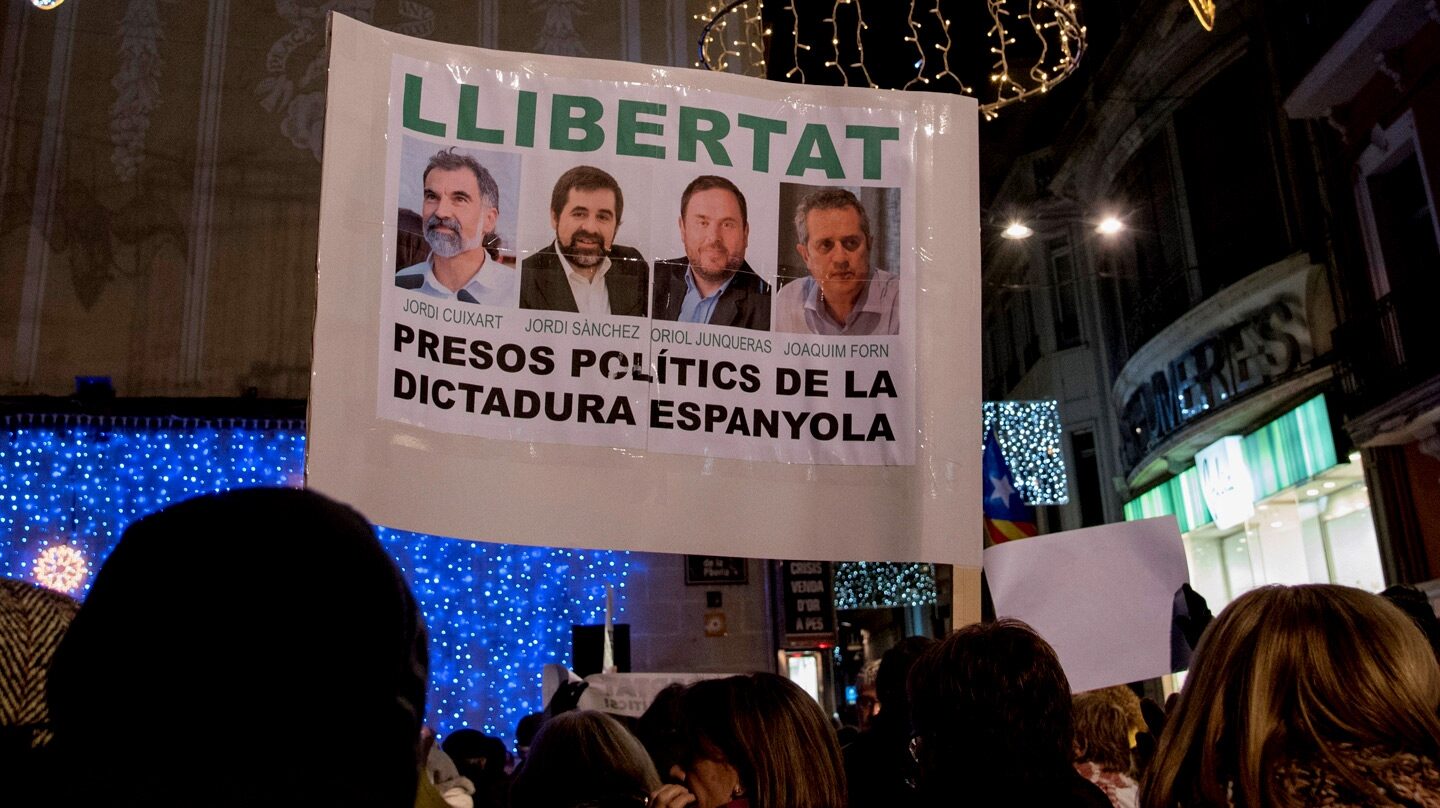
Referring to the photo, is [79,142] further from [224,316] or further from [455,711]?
[455,711]

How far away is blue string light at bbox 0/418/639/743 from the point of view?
9.45 meters

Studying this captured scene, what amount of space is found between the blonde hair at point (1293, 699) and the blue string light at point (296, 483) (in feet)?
25.5

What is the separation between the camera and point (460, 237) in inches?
127

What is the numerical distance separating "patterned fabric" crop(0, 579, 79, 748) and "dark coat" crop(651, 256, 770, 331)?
2162 millimetres

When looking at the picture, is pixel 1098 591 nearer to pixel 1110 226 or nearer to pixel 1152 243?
pixel 1152 243

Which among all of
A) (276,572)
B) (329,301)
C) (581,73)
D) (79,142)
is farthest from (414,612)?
(79,142)

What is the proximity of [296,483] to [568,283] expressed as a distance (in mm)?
7415

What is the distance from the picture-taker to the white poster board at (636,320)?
310 cm

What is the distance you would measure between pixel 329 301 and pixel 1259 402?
56.0 feet

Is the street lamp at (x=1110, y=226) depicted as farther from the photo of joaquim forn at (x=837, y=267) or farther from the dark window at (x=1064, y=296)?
the photo of joaquim forn at (x=837, y=267)

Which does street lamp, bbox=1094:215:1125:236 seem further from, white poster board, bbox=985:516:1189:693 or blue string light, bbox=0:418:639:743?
white poster board, bbox=985:516:1189:693

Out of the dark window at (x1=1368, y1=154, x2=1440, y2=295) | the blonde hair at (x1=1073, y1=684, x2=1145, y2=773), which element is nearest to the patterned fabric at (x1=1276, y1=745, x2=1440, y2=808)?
the blonde hair at (x1=1073, y1=684, x2=1145, y2=773)

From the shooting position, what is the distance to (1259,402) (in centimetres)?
1781

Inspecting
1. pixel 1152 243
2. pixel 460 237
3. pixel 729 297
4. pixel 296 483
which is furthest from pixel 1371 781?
pixel 1152 243
